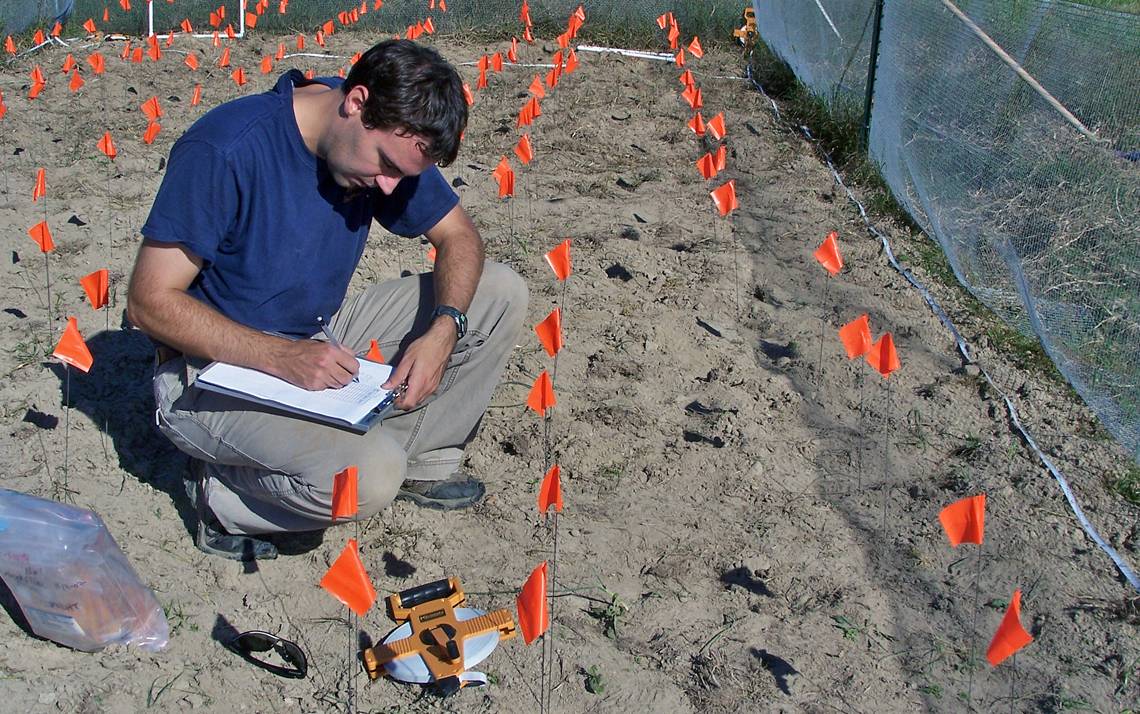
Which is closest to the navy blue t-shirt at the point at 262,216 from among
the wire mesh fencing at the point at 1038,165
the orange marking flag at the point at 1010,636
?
the orange marking flag at the point at 1010,636

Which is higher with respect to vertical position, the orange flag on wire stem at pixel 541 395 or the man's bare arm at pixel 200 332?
the man's bare arm at pixel 200 332

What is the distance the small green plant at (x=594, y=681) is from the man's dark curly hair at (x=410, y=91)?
1415mm

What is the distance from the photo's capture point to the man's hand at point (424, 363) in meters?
2.89

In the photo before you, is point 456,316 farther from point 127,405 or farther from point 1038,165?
point 1038,165

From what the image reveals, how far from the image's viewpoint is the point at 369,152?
2.66 metres

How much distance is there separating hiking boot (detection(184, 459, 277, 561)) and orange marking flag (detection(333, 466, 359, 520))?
599mm

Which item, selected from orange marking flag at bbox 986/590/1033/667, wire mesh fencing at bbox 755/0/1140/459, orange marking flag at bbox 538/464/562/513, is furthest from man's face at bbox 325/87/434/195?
wire mesh fencing at bbox 755/0/1140/459

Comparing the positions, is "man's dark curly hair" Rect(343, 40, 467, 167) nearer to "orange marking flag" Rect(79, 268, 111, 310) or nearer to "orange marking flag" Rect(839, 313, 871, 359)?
"orange marking flag" Rect(79, 268, 111, 310)

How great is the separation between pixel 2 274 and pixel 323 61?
423cm

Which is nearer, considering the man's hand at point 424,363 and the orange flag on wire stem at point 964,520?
the orange flag on wire stem at point 964,520

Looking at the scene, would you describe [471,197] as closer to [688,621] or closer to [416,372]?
[416,372]

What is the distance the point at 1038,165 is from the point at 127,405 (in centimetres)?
365

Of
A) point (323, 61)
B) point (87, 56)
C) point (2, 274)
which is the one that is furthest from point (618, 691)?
point (87, 56)

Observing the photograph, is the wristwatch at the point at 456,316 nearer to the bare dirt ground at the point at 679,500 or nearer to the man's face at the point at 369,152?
the man's face at the point at 369,152
